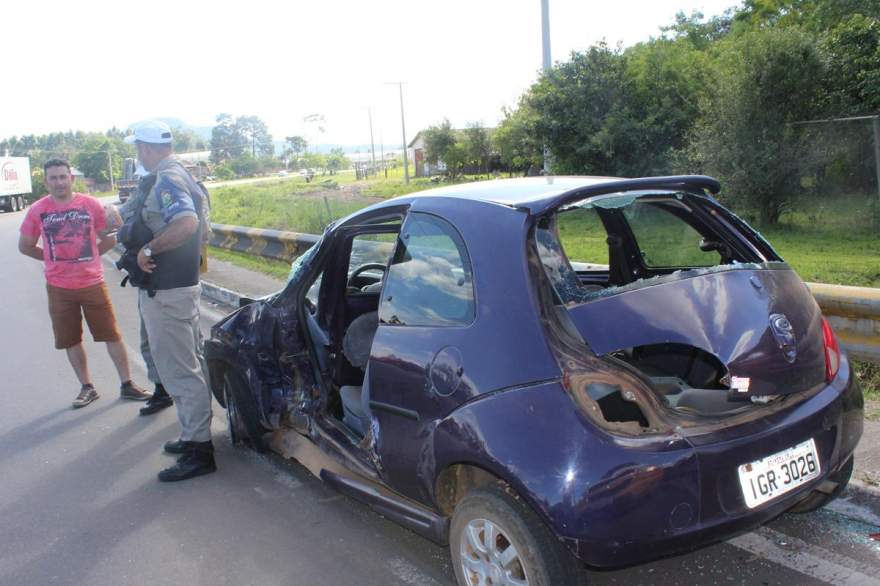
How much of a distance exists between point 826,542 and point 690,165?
1193 cm

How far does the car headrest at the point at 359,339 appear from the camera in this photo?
13.8 ft

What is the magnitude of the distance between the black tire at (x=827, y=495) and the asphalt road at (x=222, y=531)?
Result: 14cm

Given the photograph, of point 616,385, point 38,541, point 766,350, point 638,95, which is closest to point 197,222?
point 38,541

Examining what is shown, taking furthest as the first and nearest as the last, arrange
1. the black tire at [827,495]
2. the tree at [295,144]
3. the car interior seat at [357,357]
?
1. the tree at [295,144]
2. the car interior seat at [357,357]
3. the black tire at [827,495]

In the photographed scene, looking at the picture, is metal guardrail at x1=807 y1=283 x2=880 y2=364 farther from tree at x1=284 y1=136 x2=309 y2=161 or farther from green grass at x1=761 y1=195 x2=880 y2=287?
tree at x1=284 y1=136 x2=309 y2=161

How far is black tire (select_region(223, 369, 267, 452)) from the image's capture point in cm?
468

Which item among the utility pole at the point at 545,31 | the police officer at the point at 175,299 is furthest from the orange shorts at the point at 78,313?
the utility pole at the point at 545,31

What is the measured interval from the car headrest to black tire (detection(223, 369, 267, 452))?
2.62 feet

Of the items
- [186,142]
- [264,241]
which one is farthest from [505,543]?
[186,142]

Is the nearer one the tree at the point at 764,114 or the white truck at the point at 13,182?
the tree at the point at 764,114

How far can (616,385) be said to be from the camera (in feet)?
8.66

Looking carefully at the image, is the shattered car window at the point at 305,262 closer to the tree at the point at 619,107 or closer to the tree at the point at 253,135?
the tree at the point at 619,107

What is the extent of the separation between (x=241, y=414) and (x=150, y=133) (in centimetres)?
185

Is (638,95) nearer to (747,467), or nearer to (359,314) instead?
(359,314)
